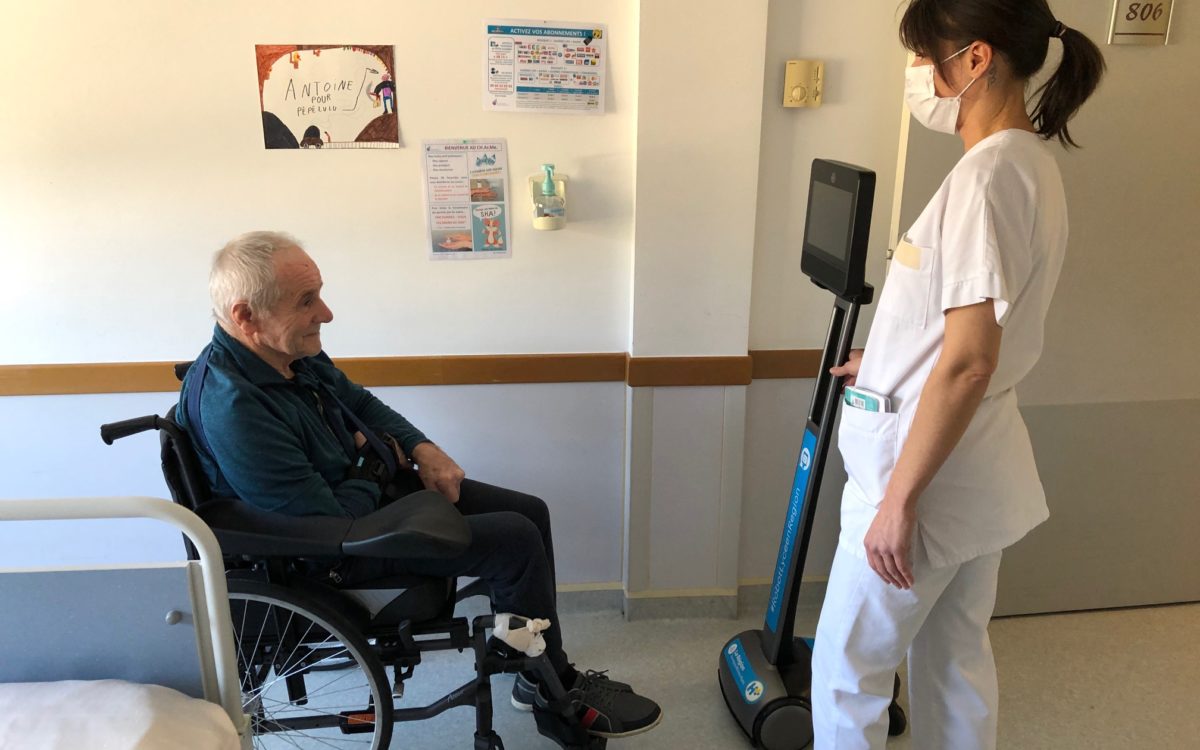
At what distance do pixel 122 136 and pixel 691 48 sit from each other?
1.30 meters

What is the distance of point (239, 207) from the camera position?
2.01 metres

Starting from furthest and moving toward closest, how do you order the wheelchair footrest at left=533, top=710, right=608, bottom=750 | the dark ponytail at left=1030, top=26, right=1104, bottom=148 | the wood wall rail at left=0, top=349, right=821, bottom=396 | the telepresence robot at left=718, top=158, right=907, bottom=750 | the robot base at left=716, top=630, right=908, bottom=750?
1. the wood wall rail at left=0, top=349, right=821, bottom=396
2. the robot base at left=716, top=630, right=908, bottom=750
3. the wheelchair footrest at left=533, top=710, right=608, bottom=750
4. the telepresence robot at left=718, top=158, right=907, bottom=750
5. the dark ponytail at left=1030, top=26, right=1104, bottom=148

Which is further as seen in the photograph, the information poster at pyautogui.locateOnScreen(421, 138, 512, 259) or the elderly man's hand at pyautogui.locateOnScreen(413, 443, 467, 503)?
the information poster at pyautogui.locateOnScreen(421, 138, 512, 259)

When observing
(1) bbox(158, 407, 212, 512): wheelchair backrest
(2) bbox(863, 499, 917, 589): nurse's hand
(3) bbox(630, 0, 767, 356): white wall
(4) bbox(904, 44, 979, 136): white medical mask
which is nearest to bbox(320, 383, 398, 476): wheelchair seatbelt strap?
(1) bbox(158, 407, 212, 512): wheelchair backrest

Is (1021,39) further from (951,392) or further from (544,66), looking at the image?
(544,66)

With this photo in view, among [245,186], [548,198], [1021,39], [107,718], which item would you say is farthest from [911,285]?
[245,186]

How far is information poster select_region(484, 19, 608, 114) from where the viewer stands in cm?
195

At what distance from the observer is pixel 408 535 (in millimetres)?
1388

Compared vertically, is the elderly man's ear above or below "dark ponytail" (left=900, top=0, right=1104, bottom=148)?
below

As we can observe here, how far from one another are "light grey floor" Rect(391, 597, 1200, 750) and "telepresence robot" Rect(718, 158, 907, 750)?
119 mm

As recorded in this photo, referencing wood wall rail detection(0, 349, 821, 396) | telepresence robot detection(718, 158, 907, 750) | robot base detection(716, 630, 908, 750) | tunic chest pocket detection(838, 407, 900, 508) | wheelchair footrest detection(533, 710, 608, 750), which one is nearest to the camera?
tunic chest pocket detection(838, 407, 900, 508)

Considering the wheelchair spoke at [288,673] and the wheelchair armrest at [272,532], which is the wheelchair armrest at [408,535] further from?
the wheelchair spoke at [288,673]

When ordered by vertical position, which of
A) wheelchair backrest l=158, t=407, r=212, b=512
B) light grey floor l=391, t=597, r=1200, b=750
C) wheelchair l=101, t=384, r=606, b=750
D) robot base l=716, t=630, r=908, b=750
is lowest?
light grey floor l=391, t=597, r=1200, b=750

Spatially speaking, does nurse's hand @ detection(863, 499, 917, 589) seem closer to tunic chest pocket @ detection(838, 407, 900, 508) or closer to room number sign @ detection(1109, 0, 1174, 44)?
tunic chest pocket @ detection(838, 407, 900, 508)
